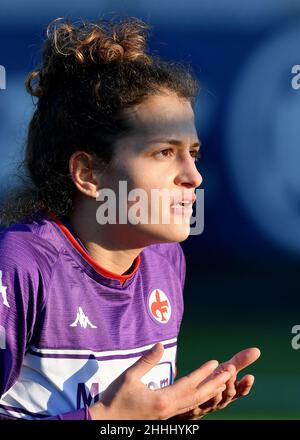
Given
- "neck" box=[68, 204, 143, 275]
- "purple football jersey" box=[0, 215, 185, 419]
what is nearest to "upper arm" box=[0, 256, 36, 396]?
"purple football jersey" box=[0, 215, 185, 419]

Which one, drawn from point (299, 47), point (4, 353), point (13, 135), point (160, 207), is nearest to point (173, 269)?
point (160, 207)

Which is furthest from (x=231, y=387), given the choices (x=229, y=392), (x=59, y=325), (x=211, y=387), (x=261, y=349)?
(x=261, y=349)

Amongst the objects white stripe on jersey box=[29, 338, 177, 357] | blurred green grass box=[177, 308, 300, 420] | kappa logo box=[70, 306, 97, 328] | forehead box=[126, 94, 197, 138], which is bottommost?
blurred green grass box=[177, 308, 300, 420]

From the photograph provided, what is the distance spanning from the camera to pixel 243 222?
3352 millimetres

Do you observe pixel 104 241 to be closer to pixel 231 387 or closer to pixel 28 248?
pixel 28 248

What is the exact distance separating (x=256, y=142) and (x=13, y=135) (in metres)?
1.00

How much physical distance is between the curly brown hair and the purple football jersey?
12cm

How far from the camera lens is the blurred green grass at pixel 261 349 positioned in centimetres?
298

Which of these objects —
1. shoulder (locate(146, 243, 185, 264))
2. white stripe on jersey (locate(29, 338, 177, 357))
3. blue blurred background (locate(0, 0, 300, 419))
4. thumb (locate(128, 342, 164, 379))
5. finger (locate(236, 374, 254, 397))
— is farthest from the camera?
blue blurred background (locate(0, 0, 300, 419))

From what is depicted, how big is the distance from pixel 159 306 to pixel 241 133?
1695 millimetres

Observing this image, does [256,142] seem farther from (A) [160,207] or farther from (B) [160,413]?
(B) [160,413]

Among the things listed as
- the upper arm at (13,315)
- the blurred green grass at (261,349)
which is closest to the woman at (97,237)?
the upper arm at (13,315)

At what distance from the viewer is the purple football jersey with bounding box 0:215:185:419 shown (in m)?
1.48

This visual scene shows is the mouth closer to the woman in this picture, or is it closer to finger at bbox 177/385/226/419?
the woman
